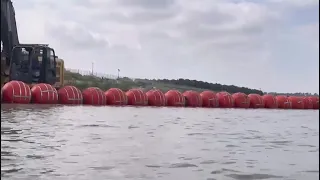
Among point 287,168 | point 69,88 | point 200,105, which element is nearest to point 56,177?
point 287,168

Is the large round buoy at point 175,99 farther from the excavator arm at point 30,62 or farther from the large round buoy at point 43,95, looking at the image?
the large round buoy at point 43,95

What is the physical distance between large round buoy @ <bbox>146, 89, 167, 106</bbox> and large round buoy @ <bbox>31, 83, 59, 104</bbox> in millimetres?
5753

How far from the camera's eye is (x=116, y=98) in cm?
2170

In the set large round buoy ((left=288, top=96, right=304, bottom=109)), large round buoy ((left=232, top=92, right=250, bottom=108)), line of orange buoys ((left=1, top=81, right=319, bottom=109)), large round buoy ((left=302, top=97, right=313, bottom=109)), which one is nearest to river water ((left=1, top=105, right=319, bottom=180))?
line of orange buoys ((left=1, top=81, right=319, bottom=109))

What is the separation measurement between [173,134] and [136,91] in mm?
15012

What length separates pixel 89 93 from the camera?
68.5 ft

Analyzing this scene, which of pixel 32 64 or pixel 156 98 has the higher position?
pixel 32 64

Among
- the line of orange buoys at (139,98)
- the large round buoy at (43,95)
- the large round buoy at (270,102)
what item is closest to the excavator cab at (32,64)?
the line of orange buoys at (139,98)

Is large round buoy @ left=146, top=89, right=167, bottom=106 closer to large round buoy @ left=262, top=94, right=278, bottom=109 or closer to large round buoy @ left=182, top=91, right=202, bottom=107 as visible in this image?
large round buoy @ left=182, top=91, right=202, bottom=107

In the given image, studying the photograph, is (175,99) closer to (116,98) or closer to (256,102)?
(116,98)

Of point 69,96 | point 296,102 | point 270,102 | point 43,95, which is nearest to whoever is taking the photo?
point 43,95

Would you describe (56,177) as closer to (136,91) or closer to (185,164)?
(185,164)

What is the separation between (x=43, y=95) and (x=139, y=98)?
5.53 meters

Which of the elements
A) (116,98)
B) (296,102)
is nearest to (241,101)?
(296,102)
